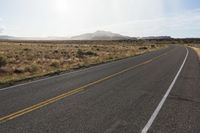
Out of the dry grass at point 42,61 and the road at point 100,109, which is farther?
the dry grass at point 42,61

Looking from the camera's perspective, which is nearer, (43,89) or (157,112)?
(157,112)

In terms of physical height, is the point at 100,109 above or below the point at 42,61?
above

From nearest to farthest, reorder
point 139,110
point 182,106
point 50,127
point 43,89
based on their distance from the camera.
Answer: point 50,127 < point 139,110 < point 182,106 < point 43,89

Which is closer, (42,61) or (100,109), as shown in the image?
(100,109)

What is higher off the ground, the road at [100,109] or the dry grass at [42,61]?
the road at [100,109]

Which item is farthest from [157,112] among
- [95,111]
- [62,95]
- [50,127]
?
[62,95]

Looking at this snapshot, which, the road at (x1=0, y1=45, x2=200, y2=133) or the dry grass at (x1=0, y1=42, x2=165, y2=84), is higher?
the road at (x1=0, y1=45, x2=200, y2=133)

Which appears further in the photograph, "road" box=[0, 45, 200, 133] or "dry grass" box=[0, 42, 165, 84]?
"dry grass" box=[0, 42, 165, 84]

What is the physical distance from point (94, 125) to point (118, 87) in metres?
5.41

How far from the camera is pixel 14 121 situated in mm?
6512

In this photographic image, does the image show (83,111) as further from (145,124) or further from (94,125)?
(145,124)

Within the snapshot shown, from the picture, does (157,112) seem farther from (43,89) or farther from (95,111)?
(43,89)

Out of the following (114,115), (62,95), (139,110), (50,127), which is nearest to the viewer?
(50,127)

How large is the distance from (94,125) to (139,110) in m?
2.00
